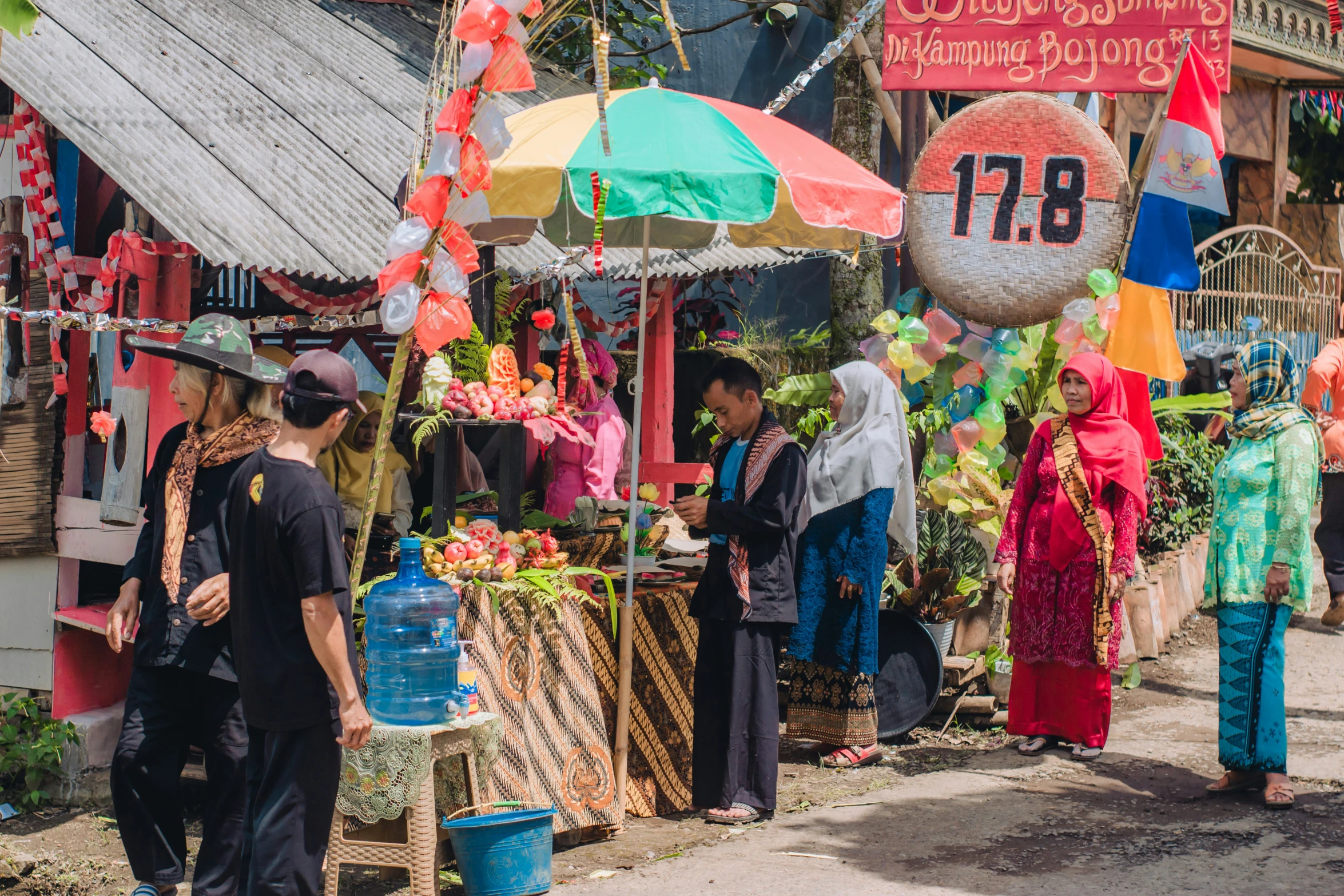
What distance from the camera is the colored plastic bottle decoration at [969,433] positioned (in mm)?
7988

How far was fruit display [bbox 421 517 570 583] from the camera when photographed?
5.32m

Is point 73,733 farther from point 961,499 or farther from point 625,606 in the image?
point 961,499

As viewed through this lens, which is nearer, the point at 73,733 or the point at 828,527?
the point at 73,733

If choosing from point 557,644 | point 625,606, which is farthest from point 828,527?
point 557,644

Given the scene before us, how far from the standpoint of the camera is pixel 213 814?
14.6 feet

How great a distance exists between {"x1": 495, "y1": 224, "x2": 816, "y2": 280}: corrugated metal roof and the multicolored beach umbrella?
1.85 meters

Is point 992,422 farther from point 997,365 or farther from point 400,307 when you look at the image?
point 400,307

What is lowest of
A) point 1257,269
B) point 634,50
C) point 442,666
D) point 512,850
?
point 512,850

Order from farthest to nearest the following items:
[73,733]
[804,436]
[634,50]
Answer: [634,50] → [804,436] → [73,733]

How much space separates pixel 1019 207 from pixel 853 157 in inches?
82.7

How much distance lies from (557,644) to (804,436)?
5353mm

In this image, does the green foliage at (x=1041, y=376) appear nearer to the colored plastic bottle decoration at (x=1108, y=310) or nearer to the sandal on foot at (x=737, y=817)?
the colored plastic bottle decoration at (x=1108, y=310)

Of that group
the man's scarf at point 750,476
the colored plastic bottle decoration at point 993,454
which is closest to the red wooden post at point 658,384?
the colored plastic bottle decoration at point 993,454

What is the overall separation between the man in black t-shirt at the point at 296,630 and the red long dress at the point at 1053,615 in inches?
150
